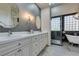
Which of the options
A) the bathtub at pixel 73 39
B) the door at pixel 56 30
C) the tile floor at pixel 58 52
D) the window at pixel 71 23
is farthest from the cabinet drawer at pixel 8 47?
the door at pixel 56 30

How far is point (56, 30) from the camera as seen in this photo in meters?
5.93

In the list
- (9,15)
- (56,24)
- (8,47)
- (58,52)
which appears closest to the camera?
(8,47)

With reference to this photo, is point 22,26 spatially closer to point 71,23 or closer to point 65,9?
point 71,23

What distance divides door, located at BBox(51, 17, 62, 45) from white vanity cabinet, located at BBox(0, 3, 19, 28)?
302 centimetres

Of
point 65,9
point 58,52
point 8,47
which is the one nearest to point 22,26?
point 58,52

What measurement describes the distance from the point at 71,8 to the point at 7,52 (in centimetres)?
430

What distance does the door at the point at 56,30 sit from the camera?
5.80 m

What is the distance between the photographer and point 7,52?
1.63m

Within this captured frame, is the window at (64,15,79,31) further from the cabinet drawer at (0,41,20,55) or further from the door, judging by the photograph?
the cabinet drawer at (0,41,20,55)

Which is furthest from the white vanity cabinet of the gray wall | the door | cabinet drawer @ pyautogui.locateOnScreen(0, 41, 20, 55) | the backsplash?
the door

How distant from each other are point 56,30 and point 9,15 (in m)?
3.65

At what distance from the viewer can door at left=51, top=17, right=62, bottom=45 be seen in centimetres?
580

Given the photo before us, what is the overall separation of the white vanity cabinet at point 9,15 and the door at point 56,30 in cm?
302

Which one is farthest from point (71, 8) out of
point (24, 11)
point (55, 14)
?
point (24, 11)
